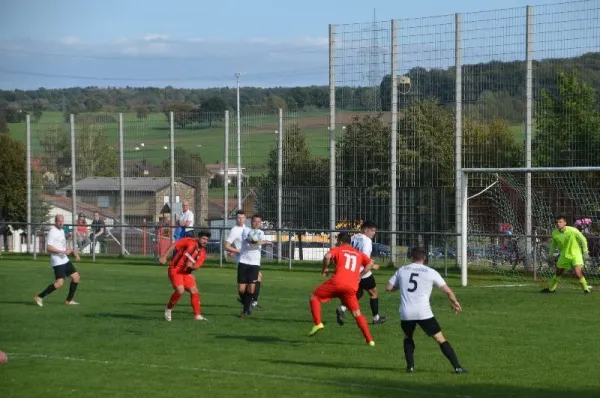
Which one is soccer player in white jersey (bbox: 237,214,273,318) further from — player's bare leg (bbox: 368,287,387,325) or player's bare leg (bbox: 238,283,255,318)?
player's bare leg (bbox: 368,287,387,325)

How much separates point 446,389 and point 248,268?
29.8 ft

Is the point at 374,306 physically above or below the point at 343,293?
below

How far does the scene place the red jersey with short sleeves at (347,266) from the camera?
1666 centimetres

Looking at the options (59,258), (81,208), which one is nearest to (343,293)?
(59,258)

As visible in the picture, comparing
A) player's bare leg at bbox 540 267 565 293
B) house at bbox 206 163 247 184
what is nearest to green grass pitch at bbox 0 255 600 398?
player's bare leg at bbox 540 267 565 293

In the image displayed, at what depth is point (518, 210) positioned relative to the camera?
31188 mm

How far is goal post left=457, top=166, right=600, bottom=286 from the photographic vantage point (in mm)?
29391

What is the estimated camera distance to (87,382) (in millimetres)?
13555

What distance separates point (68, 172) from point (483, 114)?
20.6 m

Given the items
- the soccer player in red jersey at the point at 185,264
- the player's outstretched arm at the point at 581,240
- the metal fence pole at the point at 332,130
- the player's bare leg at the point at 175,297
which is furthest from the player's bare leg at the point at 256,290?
the metal fence pole at the point at 332,130

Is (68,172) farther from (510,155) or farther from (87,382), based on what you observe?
(87,382)

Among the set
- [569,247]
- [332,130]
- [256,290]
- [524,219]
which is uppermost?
[332,130]

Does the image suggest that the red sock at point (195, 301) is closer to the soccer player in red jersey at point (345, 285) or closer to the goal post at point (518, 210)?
the soccer player in red jersey at point (345, 285)

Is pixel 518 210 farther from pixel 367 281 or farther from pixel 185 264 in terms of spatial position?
pixel 185 264
